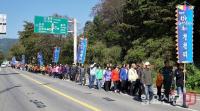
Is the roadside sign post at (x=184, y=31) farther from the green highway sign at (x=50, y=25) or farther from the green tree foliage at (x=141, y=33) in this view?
the green highway sign at (x=50, y=25)

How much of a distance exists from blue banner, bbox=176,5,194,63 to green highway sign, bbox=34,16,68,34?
31897 millimetres

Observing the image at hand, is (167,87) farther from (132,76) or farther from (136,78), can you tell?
(132,76)

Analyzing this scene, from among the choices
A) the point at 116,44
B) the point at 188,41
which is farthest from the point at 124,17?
the point at 188,41

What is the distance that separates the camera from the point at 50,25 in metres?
50.9

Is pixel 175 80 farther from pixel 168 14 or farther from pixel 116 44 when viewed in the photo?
pixel 116 44

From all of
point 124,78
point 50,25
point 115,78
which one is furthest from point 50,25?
point 124,78

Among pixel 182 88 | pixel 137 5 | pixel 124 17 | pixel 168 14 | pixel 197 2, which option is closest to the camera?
pixel 182 88

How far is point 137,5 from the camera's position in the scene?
190 feet

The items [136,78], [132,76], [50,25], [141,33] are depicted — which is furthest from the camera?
[141,33]

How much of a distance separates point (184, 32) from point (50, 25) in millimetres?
32380

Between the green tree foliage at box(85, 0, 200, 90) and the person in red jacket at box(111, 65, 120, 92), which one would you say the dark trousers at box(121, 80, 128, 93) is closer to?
the person in red jacket at box(111, 65, 120, 92)

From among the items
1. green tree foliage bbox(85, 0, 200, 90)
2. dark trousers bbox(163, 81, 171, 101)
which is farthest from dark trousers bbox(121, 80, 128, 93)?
dark trousers bbox(163, 81, 171, 101)

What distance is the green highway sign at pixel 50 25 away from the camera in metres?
50.5

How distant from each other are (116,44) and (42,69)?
12550 mm
